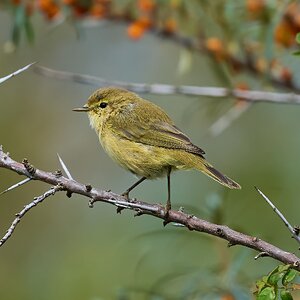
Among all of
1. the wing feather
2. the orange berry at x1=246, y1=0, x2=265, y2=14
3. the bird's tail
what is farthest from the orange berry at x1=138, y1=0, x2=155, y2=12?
the bird's tail

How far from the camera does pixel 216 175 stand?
3787 mm

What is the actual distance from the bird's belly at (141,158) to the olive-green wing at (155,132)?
0.13ft

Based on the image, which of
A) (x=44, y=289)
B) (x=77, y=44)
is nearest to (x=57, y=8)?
(x=44, y=289)

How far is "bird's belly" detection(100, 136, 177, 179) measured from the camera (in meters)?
3.97

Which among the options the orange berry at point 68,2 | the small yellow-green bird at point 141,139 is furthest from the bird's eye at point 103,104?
the orange berry at point 68,2

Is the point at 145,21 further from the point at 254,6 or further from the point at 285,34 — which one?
the point at 285,34

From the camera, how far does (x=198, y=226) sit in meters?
2.93

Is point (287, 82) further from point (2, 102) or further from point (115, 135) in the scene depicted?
point (2, 102)

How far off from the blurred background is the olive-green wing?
0.33 meters

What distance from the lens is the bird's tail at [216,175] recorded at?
367 cm

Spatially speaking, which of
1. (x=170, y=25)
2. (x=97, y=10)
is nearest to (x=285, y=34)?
(x=170, y=25)

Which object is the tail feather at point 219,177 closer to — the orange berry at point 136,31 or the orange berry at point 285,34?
the orange berry at point 285,34

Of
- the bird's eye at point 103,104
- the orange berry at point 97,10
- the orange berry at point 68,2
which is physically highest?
the orange berry at point 68,2

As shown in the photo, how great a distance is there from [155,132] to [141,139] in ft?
0.27
